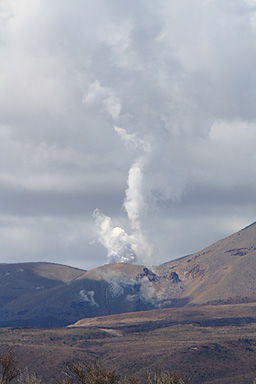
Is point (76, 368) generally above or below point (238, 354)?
above

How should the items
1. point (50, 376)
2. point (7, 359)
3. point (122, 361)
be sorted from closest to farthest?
point (7, 359), point (50, 376), point (122, 361)

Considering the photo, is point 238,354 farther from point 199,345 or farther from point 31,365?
point 31,365

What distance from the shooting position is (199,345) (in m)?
185

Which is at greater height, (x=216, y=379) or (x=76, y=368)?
(x=76, y=368)

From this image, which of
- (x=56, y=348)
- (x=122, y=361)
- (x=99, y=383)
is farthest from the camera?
(x=56, y=348)

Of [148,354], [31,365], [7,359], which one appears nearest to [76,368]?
[7,359]

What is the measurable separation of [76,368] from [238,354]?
156940mm

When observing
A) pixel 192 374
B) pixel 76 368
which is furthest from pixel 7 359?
pixel 192 374

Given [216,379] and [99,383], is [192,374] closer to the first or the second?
[216,379]

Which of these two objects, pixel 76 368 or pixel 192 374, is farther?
pixel 192 374

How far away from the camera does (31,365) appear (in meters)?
159

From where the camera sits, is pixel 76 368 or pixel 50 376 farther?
pixel 50 376

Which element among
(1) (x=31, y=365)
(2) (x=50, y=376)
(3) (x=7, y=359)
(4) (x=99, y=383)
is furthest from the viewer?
(1) (x=31, y=365)

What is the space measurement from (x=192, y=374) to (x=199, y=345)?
29911 millimetres
